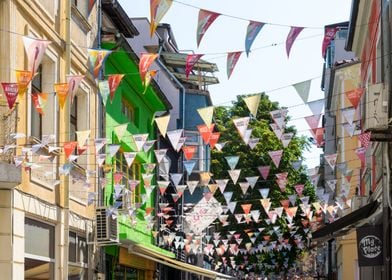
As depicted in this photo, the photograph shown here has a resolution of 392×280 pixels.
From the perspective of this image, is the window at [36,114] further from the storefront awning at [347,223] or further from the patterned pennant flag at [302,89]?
the storefront awning at [347,223]

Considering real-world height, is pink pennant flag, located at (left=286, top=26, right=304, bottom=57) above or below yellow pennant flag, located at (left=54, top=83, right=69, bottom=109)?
Answer: above

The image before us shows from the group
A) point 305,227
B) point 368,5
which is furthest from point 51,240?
point 305,227

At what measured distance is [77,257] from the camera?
17656 mm

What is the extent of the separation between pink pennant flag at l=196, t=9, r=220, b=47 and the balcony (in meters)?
3.45

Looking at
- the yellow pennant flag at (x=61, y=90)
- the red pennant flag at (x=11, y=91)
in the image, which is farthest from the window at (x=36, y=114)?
the red pennant flag at (x=11, y=91)

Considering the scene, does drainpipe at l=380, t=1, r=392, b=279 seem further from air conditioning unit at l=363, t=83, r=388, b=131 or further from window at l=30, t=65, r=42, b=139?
window at l=30, t=65, r=42, b=139

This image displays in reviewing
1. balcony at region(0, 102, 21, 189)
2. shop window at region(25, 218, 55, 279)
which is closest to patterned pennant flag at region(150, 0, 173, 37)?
balcony at region(0, 102, 21, 189)

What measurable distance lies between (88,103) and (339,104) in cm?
1750

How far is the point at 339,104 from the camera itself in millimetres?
33781

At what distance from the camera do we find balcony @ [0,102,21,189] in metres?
12.2

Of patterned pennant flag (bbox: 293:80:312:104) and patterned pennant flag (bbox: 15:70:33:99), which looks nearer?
patterned pennant flag (bbox: 15:70:33:99)

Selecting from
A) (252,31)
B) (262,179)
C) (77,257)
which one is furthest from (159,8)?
(262,179)

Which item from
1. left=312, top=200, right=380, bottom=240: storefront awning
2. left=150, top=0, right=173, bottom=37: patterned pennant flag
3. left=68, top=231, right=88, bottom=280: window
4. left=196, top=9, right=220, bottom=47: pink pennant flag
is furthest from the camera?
left=68, top=231, right=88, bottom=280: window

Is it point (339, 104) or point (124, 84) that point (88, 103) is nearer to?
point (124, 84)
